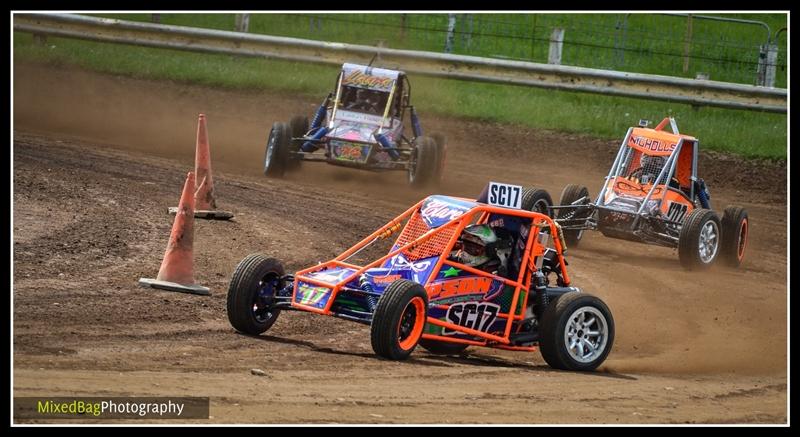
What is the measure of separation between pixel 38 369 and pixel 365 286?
270 cm

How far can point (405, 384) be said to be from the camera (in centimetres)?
793

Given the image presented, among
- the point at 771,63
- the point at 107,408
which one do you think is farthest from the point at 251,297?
the point at 771,63

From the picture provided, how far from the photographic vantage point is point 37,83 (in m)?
23.1

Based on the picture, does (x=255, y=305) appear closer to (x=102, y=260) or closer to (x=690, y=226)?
(x=102, y=260)

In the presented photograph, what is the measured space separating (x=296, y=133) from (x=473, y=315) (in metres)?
9.44

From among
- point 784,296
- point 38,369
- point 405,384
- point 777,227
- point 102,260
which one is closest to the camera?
point 38,369

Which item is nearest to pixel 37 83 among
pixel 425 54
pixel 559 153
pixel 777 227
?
pixel 425 54

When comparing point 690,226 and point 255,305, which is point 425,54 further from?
point 255,305

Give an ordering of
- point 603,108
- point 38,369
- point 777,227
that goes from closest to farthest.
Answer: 1. point 38,369
2. point 777,227
3. point 603,108

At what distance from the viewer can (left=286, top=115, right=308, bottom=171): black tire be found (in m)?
18.1

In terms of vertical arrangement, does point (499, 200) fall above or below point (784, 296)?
above

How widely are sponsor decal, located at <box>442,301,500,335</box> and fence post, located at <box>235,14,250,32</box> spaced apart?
1672 cm

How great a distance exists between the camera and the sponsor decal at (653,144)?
15102mm

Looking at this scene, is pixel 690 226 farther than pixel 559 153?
No
